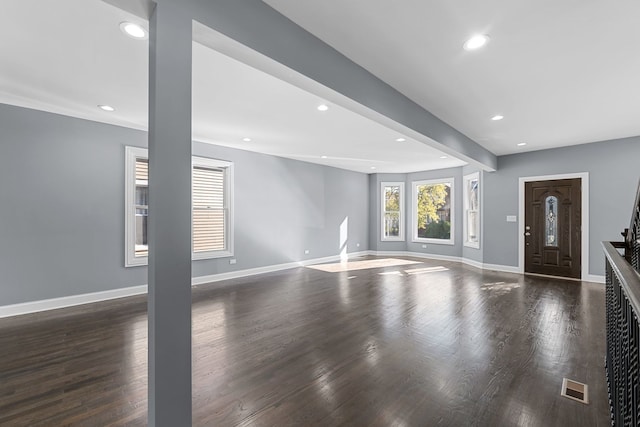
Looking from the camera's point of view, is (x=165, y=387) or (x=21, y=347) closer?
(x=165, y=387)

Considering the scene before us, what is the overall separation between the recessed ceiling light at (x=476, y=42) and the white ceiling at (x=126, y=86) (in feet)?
5.06

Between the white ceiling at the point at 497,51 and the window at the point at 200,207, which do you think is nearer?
the white ceiling at the point at 497,51

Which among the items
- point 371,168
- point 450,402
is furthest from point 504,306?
point 371,168

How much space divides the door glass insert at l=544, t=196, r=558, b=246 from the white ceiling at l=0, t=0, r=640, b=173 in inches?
63.7

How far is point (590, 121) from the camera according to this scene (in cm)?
427

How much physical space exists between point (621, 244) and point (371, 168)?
6347 millimetres

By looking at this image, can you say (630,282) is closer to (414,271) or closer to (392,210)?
(414,271)

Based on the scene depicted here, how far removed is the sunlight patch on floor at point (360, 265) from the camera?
694 cm

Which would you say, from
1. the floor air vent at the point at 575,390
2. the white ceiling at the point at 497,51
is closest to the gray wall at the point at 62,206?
the white ceiling at the point at 497,51

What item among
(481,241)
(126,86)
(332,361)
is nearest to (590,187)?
(481,241)

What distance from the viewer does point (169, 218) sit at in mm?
1418

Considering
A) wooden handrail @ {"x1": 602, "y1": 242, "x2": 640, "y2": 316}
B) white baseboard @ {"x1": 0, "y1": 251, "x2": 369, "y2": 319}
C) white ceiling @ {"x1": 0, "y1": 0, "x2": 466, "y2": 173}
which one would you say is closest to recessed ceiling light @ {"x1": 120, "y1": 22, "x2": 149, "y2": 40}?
white ceiling @ {"x1": 0, "y1": 0, "x2": 466, "y2": 173}

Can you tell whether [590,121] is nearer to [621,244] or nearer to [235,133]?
[621,244]

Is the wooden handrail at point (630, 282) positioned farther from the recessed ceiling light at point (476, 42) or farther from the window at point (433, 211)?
the window at point (433, 211)
